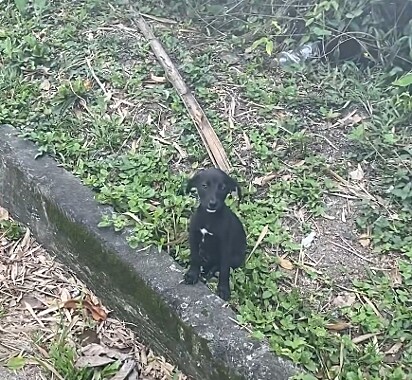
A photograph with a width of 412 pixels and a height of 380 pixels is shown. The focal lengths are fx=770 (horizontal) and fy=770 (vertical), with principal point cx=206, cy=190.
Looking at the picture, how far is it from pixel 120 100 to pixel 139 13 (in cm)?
101

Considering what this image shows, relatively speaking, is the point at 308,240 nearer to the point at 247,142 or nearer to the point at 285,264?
the point at 285,264

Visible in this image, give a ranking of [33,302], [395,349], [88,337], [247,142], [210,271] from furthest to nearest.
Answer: [247,142] < [33,302] < [88,337] < [210,271] < [395,349]

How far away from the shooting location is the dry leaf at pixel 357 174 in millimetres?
4339

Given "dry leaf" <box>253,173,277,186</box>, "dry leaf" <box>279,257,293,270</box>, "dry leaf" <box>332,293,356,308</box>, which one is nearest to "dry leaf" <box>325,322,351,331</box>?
"dry leaf" <box>332,293,356,308</box>

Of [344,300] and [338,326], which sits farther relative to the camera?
[344,300]

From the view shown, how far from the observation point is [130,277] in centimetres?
369

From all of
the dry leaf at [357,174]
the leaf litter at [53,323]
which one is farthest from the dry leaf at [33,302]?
the dry leaf at [357,174]

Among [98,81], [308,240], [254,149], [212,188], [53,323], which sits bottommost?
[308,240]

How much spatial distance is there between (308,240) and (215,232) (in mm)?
804

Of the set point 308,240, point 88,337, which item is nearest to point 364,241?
point 308,240

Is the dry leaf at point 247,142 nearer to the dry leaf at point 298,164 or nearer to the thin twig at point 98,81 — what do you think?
the dry leaf at point 298,164

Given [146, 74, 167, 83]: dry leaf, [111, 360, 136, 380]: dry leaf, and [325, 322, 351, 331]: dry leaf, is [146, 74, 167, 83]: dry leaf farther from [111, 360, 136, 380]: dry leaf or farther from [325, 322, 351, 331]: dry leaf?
[325, 322, 351, 331]: dry leaf

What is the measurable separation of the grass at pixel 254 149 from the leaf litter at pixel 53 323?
0.48 m

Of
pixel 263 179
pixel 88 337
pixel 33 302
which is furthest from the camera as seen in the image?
pixel 263 179
